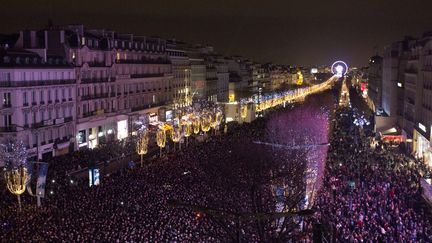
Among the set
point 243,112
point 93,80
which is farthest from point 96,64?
point 243,112

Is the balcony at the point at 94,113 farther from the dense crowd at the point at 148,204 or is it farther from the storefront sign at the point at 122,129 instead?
the dense crowd at the point at 148,204

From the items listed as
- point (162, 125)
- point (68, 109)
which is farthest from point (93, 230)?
point (162, 125)

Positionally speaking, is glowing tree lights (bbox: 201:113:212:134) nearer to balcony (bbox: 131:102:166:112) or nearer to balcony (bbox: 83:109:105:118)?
balcony (bbox: 131:102:166:112)

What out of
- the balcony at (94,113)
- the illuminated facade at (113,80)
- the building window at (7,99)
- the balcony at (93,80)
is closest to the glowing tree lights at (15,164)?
the building window at (7,99)

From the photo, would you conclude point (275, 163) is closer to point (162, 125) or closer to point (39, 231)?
point (39, 231)

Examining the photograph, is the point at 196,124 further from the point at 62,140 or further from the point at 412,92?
the point at 412,92
